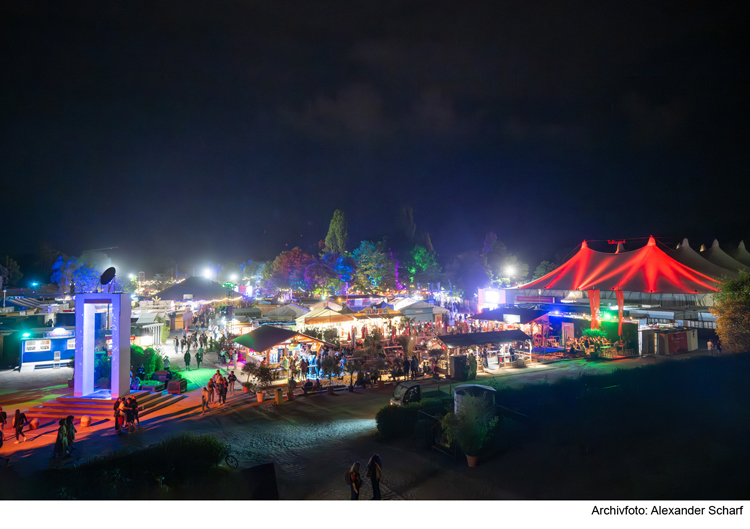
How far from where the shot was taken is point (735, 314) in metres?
14.5

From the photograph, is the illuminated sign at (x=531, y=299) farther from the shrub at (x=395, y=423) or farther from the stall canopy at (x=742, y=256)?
the shrub at (x=395, y=423)

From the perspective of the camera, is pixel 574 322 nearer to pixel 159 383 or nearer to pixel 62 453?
pixel 159 383

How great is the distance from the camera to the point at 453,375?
53.3ft

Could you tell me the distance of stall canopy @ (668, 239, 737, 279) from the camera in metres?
22.0

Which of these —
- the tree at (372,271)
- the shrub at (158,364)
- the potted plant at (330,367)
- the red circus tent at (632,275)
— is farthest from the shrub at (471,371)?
the tree at (372,271)

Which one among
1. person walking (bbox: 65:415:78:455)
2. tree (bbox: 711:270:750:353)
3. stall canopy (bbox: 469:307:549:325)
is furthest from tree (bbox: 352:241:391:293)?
person walking (bbox: 65:415:78:455)

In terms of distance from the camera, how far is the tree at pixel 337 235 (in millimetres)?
82125

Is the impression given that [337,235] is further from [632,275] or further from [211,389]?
[211,389]

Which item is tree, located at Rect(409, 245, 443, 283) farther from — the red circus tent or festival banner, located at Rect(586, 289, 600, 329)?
festival banner, located at Rect(586, 289, 600, 329)

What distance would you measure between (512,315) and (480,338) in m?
5.90

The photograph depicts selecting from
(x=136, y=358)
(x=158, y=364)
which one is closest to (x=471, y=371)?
(x=158, y=364)

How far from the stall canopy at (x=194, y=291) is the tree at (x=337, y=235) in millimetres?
48039

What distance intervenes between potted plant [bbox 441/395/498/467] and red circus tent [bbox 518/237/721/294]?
16.0m

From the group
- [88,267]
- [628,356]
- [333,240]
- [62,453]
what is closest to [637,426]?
[62,453]
